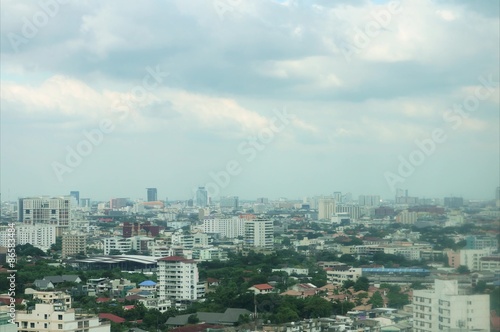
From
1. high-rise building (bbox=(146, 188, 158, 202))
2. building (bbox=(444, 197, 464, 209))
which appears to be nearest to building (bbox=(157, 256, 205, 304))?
building (bbox=(444, 197, 464, 209))

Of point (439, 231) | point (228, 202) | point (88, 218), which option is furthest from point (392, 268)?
point (228, 202)

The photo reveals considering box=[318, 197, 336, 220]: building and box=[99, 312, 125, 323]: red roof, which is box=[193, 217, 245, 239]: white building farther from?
box=[99, 312, 125, 323]: red roof

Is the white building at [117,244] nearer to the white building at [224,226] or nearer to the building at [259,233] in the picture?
the building at [259,233]

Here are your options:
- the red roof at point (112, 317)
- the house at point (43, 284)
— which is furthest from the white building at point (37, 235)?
the red roof at point (112, 317)

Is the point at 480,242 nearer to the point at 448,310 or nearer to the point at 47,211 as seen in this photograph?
the point at 448,310

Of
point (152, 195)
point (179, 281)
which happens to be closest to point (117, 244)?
point (179, 281)
